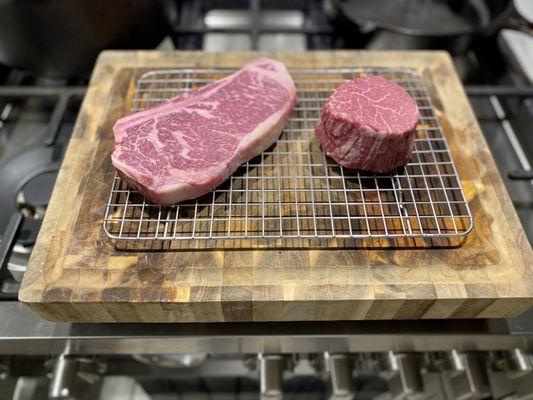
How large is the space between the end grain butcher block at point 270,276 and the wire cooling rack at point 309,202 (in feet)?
0.15

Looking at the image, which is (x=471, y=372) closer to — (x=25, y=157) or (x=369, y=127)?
(x=369, y=127)

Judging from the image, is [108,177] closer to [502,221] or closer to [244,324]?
[244,324]

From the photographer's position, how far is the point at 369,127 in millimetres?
1336

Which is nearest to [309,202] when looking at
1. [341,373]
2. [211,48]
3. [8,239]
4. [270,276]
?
[270,276]

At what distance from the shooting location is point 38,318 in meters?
1.26

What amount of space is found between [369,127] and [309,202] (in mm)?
284

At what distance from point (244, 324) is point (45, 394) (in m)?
0.81

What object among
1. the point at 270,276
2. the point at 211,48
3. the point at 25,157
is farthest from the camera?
the point at 211,48

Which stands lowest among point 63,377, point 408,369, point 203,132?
point 63,377

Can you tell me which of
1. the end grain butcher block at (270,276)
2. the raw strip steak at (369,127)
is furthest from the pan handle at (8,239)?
the raw strip steak at (369,127)

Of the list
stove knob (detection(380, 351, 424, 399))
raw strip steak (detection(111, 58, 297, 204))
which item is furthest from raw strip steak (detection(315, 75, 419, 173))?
stove knob (detection(380, 351, 424, 399))

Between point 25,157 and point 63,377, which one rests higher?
point 25,157

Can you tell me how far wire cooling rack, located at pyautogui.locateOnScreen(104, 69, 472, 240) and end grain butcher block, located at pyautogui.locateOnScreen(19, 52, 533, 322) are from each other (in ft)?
0.15

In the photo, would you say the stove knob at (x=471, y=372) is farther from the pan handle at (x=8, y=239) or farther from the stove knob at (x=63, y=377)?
the pan handle at (x=8, y=239)
